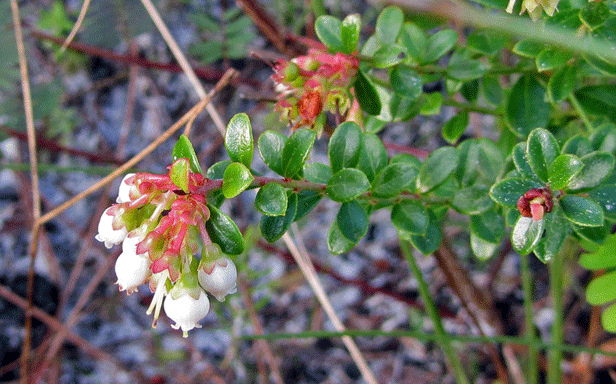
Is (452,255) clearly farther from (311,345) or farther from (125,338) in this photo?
(125,338)

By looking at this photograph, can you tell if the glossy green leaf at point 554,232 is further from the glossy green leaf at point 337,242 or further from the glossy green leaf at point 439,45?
the glossy green leaf at point 439,45

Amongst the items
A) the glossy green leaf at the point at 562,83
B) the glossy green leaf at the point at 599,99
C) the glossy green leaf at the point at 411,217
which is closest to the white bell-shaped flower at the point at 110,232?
the glossy green leaf at the point at 411,217

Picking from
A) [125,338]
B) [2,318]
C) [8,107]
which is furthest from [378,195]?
[2,318]

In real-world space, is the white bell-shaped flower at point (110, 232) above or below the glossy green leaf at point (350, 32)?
below

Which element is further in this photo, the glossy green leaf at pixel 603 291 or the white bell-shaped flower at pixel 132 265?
the glossy green leaf at pixel 603 291

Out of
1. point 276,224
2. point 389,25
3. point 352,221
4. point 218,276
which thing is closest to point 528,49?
point 389,25

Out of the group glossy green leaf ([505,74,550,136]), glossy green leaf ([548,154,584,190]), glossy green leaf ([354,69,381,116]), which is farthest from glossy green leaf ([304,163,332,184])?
glossy green leaf ([505,74,550,136])

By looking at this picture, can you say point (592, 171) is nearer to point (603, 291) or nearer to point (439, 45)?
point (603, 291)
